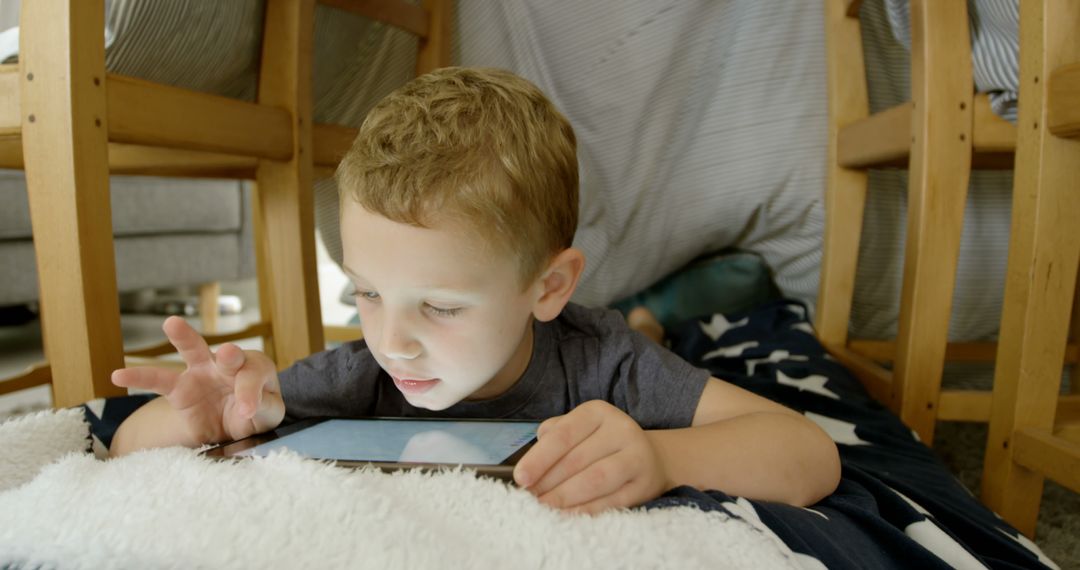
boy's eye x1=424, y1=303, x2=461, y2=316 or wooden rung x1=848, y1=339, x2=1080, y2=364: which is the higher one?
boy's eye x1=424, y1=303, x2=461, y2=316

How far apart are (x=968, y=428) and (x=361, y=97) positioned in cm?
124

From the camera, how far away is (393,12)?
4.28ft

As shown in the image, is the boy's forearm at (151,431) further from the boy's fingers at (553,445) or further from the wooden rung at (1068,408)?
Result: the wooden rung at (1068,408)

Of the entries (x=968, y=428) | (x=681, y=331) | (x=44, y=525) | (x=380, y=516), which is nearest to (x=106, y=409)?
(x=44, y=525)

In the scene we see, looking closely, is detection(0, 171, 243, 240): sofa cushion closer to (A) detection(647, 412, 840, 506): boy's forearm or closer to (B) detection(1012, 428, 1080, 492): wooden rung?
(A) detection(647, 412, 840, 506): boy's forearm

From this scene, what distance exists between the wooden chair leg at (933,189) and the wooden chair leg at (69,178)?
911 mm

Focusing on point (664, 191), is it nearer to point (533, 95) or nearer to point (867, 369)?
point (867, 369)

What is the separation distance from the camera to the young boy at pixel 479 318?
21.9 inches

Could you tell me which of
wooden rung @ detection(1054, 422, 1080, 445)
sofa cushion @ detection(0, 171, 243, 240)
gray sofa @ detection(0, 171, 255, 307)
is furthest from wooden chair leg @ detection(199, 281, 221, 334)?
wooden rung @ detection(1054, 422, 1080, 445)

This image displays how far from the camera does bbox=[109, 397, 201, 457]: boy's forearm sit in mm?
651

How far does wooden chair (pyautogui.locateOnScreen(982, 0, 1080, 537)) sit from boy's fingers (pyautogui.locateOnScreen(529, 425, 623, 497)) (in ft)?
1.61

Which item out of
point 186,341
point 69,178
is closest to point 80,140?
point 69,178

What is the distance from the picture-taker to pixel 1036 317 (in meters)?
0.76

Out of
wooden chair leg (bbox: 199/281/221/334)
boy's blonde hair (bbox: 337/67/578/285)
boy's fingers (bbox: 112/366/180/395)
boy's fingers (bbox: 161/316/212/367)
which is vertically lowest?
wooden chair leg (bbox: 199/281/221/334)
